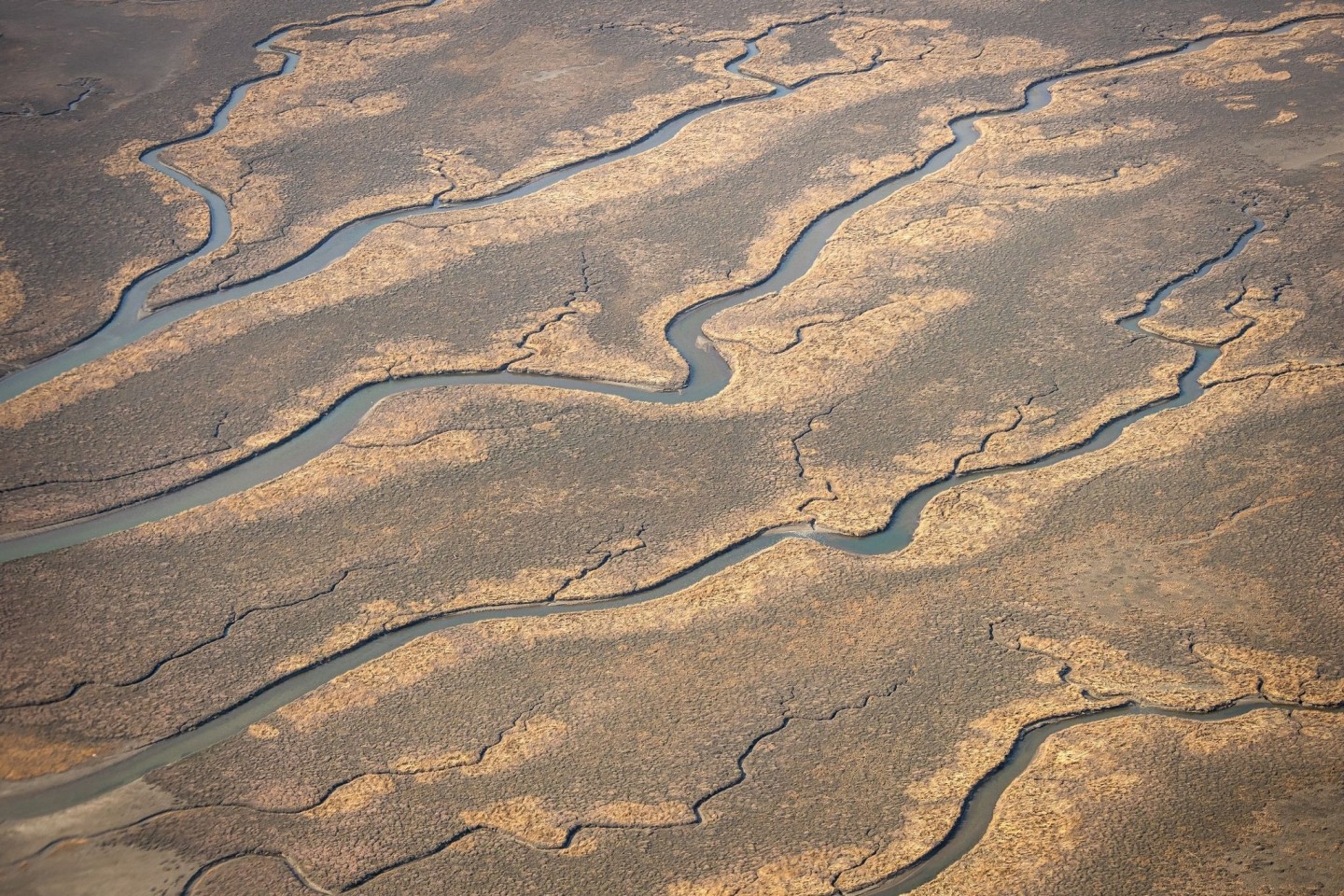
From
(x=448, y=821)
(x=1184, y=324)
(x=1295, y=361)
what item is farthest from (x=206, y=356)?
(x=1295, y=361)

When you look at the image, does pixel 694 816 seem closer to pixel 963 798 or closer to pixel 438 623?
pixel 963 798

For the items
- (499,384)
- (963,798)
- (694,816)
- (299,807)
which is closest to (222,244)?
(499,384)

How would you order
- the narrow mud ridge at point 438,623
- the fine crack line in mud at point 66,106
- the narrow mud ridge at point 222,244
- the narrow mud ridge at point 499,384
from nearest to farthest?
the narrow mud ridge at point 438,623 < the narrow mud ridge at point 499,384 < the narrow mud ridge at point 222,244 < the fine crack line in mud at point 66,106

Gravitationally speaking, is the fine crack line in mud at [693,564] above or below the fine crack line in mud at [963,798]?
above

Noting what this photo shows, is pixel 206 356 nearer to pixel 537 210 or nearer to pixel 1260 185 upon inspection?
pixel 537 210

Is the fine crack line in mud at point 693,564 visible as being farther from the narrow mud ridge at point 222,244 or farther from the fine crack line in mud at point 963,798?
the narrow mud ridge at point 222,244

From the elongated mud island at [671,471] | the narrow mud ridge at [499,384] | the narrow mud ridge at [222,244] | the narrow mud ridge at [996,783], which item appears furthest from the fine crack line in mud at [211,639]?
the narrow mud ridge at [996,783]
